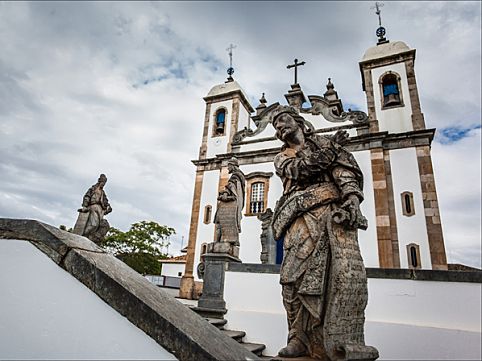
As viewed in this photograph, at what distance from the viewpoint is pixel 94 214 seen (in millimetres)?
8609

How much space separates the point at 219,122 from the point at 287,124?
1727cm

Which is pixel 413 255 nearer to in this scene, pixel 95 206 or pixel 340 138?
pixel 340 138

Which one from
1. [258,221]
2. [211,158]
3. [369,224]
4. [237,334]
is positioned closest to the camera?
[237,334]

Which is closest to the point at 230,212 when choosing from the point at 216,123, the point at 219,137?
the point at 219,137

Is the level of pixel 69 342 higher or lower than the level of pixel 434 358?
higher

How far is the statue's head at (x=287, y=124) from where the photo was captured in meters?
3.21

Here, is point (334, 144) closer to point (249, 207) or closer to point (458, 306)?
point (458, 306)

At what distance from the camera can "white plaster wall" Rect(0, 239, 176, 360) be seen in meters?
1.43

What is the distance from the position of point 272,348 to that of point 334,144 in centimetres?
363

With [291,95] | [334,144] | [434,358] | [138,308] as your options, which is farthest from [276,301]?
[291,95]

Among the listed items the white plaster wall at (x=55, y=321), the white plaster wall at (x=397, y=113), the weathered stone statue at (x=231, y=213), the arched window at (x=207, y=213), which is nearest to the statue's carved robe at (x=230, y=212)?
the weathered stone statue at (x=231, y=213)

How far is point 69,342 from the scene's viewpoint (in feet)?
4.76

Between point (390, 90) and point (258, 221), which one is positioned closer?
point (258, 221)

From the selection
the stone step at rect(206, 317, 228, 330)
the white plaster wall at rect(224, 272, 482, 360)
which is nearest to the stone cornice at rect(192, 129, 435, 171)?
the white plaster wall at rect(224, 272, 482, 360)
